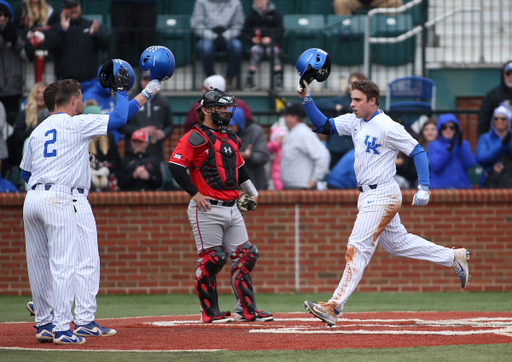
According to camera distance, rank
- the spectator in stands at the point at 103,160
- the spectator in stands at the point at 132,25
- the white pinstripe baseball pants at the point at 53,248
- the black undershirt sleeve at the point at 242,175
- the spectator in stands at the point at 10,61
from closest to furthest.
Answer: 1. the white pinstripe baseball pants at the point at 53,248
2. the black undershirt sleeve at the point at 242,175
3. the spectator in stands at the point at 103,160
4. the spectator in stands at the point at 10,61
5. the spectator in stands at the point at 132,25

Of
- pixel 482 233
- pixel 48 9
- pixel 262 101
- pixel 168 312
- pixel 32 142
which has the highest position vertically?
pixel 48 9

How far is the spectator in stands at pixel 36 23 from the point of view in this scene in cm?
1066

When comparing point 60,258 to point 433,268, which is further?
point 433,268

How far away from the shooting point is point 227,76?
12156mm

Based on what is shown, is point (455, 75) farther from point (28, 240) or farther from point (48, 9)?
point (28, 240)

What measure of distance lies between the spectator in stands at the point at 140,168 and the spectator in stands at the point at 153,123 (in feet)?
0.44

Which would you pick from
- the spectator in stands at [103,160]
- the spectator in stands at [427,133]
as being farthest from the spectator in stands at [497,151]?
the spectator in stands at [103,160]

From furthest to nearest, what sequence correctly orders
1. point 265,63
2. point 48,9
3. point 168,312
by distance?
point 265,63, point 48,9, point 168,312

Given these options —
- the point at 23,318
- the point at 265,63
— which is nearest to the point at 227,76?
the point at 265,63

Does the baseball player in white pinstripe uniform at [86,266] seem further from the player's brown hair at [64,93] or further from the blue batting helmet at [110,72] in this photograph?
the blue batting helmet at [110,72]

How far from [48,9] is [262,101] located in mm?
3783

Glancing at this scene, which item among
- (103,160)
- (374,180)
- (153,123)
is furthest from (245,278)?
(153,123)

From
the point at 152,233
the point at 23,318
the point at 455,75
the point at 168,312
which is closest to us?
the point at 23,318

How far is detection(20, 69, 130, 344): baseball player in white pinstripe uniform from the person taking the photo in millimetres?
5402
